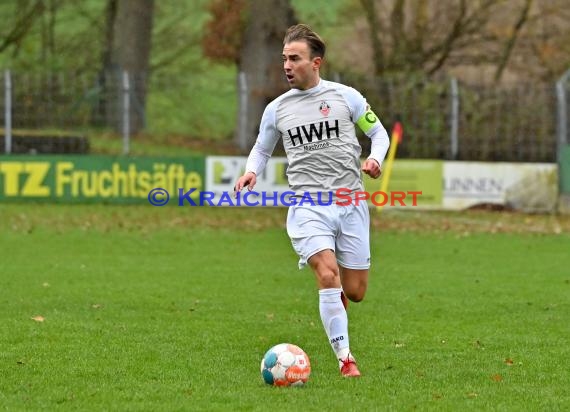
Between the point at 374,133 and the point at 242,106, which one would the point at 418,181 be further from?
the point at 374,133

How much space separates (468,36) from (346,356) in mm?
29357

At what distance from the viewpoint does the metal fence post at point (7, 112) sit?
25.6 m

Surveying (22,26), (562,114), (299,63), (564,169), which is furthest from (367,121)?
(22,26)

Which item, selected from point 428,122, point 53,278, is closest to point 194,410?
point 53,278

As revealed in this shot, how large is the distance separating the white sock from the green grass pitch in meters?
0.22

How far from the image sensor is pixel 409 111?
27344 millimetres

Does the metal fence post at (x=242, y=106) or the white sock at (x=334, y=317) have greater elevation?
the metal fence post at (x=242, y=106)

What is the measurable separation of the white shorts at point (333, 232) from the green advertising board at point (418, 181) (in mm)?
16273

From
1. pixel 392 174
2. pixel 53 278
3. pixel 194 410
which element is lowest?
pixel 194 410

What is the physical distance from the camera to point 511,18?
37344mm

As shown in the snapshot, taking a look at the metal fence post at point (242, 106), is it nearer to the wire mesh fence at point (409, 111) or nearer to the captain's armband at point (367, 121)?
the wire mesh fence at point (409, 111)

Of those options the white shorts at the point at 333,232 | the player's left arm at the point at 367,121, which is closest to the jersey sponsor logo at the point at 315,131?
the player's left arm at the point at 367,121

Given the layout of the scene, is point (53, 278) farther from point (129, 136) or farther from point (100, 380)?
point (129, 136)

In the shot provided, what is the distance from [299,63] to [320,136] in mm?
495
